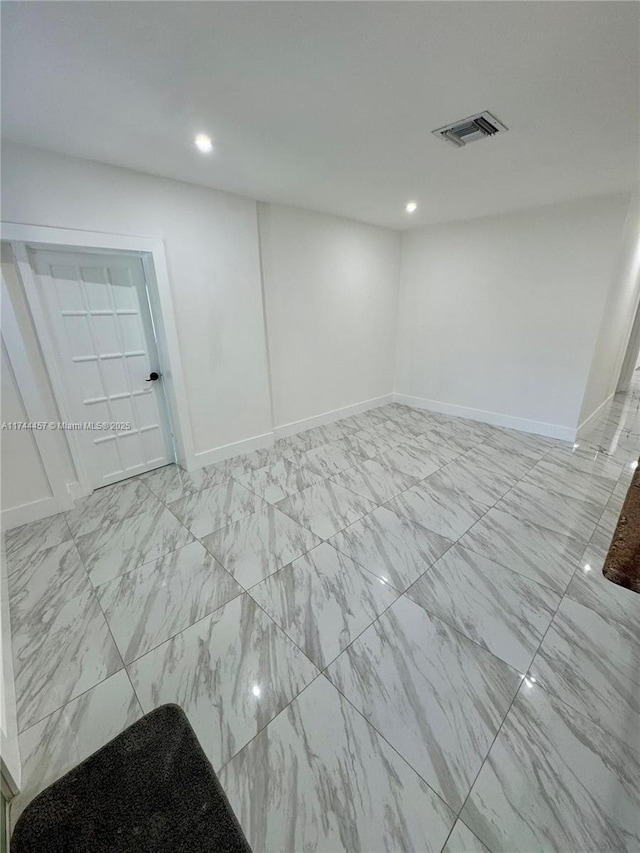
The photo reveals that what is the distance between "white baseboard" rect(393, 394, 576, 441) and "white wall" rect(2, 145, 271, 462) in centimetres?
269

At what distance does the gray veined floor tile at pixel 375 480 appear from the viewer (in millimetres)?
2939

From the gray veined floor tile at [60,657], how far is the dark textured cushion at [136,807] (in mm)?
388

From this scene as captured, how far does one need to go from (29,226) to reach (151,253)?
0.76 m

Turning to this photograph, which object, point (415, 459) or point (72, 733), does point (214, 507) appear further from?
point (415, 459)

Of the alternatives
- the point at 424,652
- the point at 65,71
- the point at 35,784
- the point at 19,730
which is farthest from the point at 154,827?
the point at 65,71

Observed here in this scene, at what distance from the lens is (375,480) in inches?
125

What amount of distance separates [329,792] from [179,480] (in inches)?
102

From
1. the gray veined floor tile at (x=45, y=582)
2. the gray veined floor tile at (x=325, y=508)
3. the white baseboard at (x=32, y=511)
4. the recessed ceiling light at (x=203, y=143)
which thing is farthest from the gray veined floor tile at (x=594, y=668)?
the recessed ceiling light at (x=203, y=143)

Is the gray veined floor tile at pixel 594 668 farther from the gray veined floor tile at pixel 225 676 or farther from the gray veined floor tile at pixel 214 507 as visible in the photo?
the gray veined floor tile at pixel 214 507

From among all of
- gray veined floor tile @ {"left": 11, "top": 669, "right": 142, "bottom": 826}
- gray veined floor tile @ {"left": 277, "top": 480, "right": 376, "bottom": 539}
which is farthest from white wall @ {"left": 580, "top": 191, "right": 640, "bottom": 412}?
gray veined floor tile @ {"left": 11, "top": 669, "right": 142, "bottom": 826}

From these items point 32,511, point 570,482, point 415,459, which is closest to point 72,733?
point 32,511

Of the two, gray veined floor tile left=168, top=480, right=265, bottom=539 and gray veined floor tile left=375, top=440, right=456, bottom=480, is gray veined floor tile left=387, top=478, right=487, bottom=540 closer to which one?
gray veined floor tile left=375, top=440, right=456, bottom=480

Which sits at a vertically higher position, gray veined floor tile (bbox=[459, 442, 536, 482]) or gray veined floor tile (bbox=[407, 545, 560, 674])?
gray veined floor tile (bbox=[459, 442, 536, 482])

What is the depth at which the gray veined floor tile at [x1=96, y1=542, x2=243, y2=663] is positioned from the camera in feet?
5.58
